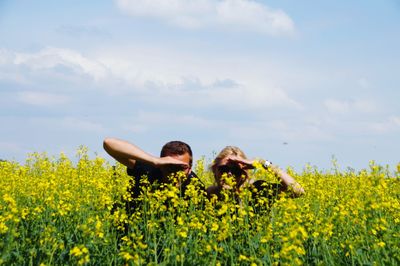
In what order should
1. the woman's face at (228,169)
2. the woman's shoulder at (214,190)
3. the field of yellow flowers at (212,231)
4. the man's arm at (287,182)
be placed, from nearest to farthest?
the field of yellow flowers at (212,231), the woman's face at (228,169), the man's arm at (287,182), the woman's shoulder at (214,190)

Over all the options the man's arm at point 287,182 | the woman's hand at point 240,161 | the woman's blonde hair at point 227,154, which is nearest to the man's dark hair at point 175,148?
the woman's blonde hair at point 227,154

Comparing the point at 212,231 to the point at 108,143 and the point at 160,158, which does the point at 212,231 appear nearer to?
the point at 160,158

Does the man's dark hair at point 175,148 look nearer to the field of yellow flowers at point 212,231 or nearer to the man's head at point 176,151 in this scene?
the man's head at point 176,151

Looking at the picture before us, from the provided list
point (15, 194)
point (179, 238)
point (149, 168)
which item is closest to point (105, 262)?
point (179, 238)

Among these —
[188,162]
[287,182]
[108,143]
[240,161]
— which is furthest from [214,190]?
[108,143]

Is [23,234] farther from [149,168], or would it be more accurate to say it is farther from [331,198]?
[331,198]

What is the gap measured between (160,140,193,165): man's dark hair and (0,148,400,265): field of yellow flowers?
0.35 meters

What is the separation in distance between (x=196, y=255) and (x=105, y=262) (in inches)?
28.3

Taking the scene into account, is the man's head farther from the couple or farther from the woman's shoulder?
the woman's shoulder

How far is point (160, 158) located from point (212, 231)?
0.72 meters

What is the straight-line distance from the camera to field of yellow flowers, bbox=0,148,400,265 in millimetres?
3539

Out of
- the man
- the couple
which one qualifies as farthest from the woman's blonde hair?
the man

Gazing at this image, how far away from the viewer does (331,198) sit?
5574 millimetres

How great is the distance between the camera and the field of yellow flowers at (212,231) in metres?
3.54
